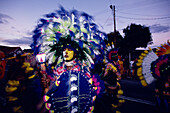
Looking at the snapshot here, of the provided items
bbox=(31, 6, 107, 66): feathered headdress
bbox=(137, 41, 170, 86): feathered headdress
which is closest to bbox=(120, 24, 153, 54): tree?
bbox=(137, 41, 170, 86): feathered headdress

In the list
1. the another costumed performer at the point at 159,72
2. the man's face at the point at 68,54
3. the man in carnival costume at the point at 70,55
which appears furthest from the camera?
the another costumed performer at the point at 159,72

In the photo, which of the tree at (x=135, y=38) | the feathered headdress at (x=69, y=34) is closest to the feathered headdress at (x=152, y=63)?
the feathered headdress at (x=69, y=34)

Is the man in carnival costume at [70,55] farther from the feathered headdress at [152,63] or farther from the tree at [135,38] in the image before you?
the tree at [135,38]

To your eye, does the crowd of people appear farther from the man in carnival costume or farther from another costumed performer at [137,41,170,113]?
another costumed performer at [137,41,170,113]

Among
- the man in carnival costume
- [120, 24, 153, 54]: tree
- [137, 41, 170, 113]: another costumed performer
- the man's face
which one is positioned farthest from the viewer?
[120, 24, 153, 54]: tree

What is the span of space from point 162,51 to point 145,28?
2431cm

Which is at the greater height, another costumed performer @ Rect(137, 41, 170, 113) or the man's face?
the man's face

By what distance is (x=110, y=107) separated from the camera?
1.85 m

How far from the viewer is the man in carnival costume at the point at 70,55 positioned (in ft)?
4.50

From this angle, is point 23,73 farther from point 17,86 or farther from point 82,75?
point 82,75

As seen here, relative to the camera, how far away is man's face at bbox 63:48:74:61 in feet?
5.32

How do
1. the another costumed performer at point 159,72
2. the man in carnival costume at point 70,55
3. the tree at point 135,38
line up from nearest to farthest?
the man in carnival costume at point 70,55, the another costumed performer at point 159,72, the tree at point 135,38

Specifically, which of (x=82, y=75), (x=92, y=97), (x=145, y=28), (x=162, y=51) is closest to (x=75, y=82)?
(x=82, y=75)

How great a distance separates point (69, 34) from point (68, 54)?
324 millimetres
